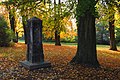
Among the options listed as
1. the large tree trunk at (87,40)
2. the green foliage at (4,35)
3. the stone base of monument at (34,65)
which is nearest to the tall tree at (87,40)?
the large tree trunk at (87,40)

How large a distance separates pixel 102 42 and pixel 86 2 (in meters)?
39.2

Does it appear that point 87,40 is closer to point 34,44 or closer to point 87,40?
point 87,40

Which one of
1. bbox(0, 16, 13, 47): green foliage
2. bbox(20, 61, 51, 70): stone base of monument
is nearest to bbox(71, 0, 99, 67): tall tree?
bbox(20, 61, 51, 70): stone base of monument

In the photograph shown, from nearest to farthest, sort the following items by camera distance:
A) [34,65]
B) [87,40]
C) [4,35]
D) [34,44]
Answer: [34,65], [34,44], [87,40], [4,35]

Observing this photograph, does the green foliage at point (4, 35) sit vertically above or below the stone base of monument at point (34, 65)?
above

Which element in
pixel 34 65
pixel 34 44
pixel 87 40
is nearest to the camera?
pixel 34 65

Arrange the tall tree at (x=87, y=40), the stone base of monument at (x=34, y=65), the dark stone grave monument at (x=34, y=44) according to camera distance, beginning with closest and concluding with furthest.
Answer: the stone base of monument at (x=34, y=65)
the dark stone grave monument at (x=34, y=44)
the tall tree at (x=87, y=40)

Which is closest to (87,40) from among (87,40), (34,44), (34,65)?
(87,40)

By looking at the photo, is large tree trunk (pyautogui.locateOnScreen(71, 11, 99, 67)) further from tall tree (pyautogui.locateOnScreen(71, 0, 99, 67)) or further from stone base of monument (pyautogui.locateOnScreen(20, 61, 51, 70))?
stone base of monument (pyautogui.locateOnScreen(20, 61, 51, 70))

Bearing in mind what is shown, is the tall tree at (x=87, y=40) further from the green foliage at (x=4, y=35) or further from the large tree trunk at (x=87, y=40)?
the green foliage at (x=4, y=35)

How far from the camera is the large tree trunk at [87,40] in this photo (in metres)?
12.0

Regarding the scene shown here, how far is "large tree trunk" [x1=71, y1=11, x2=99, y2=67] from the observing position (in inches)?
473

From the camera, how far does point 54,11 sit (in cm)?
1433

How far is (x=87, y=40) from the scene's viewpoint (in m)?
12.0
